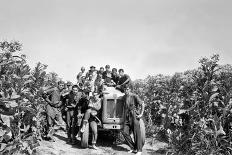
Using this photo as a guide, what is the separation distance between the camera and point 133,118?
1119cm

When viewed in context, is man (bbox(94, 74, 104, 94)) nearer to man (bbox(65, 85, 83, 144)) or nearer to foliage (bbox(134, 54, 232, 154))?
man (bbox(65, 85, 83, 144))

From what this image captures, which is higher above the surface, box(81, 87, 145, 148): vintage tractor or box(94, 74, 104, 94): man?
box(94, 74, 104, 94): man

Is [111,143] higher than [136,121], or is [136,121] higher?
[136,121]

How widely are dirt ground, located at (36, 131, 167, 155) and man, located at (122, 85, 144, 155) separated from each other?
0.45 metres

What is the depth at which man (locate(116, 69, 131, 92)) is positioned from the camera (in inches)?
478

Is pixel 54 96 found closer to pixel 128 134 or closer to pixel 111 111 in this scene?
pixel 111 111

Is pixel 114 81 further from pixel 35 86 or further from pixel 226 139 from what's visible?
pixel 226 139

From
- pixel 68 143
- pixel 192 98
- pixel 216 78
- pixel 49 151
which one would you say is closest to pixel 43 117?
pixel 68 143

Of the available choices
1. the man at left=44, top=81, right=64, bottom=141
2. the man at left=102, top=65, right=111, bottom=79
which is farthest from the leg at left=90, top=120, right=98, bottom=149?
the man at left=102, top=65, right=111, bottom=79

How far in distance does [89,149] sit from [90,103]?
153cm

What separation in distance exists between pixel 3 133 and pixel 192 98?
680 centimetres

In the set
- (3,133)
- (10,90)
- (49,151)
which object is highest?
(10,90)

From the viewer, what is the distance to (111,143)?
12.5 metres

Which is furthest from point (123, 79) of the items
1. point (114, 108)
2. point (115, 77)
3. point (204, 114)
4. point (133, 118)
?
point (204, 114)
